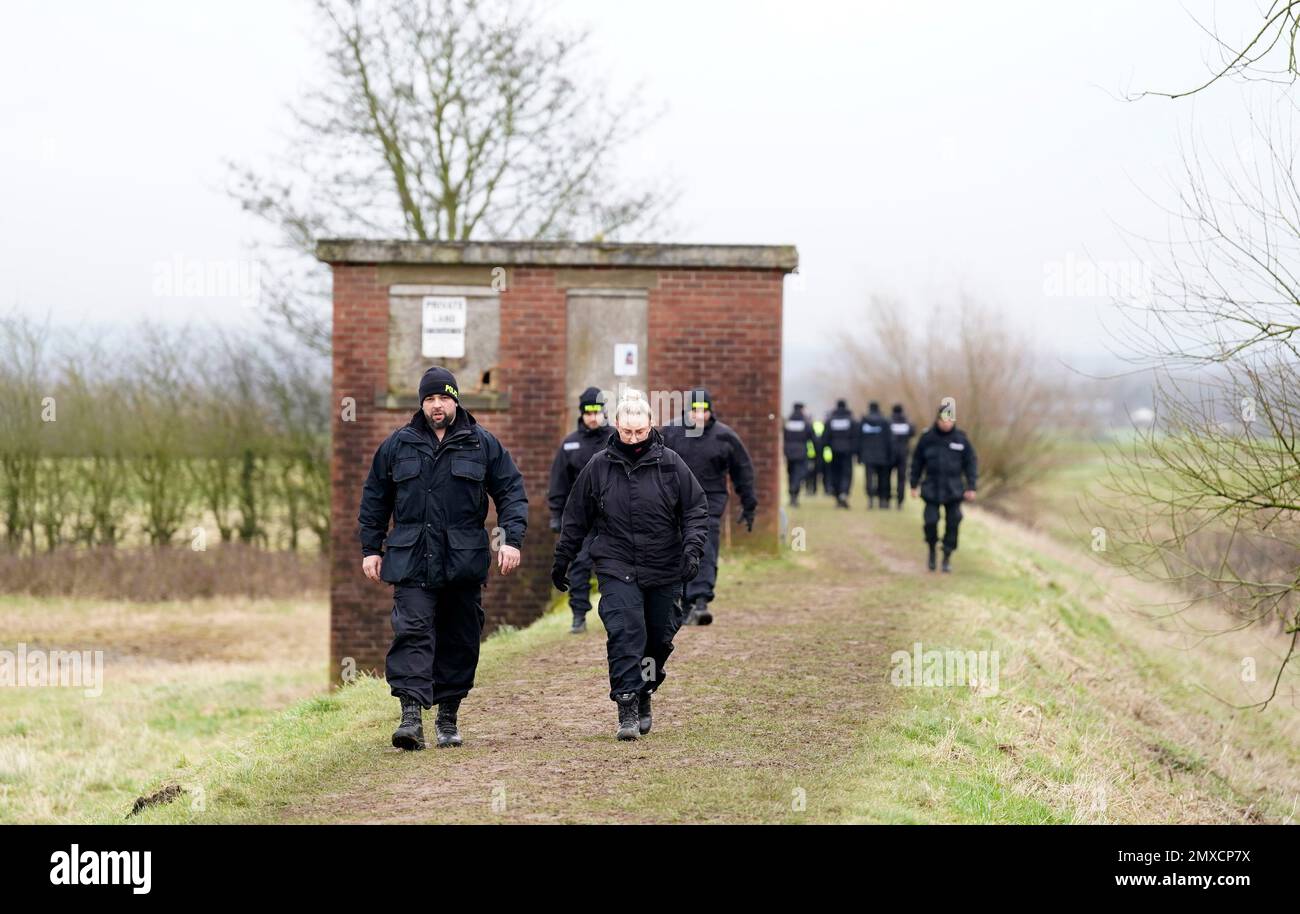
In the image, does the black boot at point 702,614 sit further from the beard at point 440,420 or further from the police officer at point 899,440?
the police officer at point 899,440

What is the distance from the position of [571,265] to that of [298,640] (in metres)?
10.7

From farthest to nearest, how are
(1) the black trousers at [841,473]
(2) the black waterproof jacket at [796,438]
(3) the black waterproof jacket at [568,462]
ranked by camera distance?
(1) the black trousers at [841,473] → (2) the black waterproof jacket at [796,438] → (3) the black waterproof jacket at [568,462]

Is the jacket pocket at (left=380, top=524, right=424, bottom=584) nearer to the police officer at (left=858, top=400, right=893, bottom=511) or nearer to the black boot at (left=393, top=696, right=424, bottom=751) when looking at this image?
the black boot at (left=393, top=696, right=424, bottom=751)

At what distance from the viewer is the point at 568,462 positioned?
39.7ft

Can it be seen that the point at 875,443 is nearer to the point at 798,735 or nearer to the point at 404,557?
the point at 798,735

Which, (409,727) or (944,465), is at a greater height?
(944,465)

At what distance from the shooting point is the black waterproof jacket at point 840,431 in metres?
26.8

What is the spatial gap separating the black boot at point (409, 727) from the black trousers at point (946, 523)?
9.94m

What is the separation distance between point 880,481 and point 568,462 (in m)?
16.2

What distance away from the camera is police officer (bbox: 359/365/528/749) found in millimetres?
7984

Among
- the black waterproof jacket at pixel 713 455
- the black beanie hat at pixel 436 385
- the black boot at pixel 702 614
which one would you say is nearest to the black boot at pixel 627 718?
the black beanie hat at pixel 436 385

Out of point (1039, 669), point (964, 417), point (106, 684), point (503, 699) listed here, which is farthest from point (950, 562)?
point (964, 417)

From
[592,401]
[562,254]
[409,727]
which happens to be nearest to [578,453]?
[592,401]
